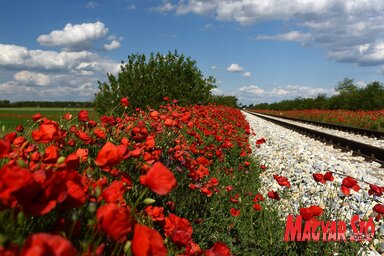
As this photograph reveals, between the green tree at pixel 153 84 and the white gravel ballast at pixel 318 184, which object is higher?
the green tree at pixel 153 84

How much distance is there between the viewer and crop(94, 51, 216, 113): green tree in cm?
1409

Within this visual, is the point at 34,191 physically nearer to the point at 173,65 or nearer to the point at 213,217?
the point at 213,217

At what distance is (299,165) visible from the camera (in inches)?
317

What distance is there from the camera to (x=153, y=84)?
47.9ft

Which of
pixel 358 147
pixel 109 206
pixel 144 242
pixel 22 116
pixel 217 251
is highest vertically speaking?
pixel 109 206

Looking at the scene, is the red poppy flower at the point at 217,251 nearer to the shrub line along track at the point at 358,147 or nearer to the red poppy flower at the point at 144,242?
the red poppy flower at the point at 144,242

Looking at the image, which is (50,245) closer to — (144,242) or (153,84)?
(144,242)

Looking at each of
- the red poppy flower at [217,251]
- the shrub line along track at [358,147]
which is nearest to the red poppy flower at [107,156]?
the red poppy flower at [217,251]

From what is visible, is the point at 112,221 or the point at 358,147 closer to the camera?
the point at 112,221

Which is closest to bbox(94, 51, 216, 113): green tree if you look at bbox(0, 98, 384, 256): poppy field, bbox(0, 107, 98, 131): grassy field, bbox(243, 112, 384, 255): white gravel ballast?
bbox(0, 107, 98, 131): grassy field

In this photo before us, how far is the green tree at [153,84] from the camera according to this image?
14094mm

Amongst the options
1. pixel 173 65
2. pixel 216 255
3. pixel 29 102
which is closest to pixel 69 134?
pixel 216 255

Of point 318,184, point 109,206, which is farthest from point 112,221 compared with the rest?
point 318,184

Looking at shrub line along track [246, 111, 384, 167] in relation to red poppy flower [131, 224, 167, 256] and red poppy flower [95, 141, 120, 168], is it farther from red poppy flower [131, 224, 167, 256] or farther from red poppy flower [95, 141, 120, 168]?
red poppy flower [131, 224, 167, 256]
